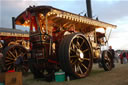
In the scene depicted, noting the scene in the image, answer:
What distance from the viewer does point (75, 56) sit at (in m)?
5.32

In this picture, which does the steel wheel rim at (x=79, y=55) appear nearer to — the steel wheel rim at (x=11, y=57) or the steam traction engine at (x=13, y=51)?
the steam traction engine at (x=13, y=51)

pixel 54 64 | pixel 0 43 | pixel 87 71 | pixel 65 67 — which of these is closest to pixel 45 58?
pixel 54 64

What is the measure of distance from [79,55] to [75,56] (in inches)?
6.7

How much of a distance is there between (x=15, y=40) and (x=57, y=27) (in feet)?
14.0

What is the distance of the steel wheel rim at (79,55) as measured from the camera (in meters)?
5.32

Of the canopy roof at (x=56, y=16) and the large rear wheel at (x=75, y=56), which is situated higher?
the canopy roof at (x=56, y=16)

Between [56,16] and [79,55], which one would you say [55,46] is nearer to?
[79,55]

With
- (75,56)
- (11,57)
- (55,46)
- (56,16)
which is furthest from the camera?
(11,57)

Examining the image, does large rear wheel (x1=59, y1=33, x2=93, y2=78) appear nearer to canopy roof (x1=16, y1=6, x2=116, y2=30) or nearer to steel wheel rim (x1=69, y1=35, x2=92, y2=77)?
steel wheel rim (x1=69, y1=35, x2=92, y2=77)

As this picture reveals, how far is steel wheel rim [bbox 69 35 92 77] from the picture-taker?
17.5 ft

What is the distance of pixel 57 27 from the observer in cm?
669

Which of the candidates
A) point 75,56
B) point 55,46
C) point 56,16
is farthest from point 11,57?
point 75,56

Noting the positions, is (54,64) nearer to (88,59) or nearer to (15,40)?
(88,59)

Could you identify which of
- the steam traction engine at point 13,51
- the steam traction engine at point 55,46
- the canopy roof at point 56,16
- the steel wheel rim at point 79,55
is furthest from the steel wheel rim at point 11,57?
the steel wheel rim at point 79,55
